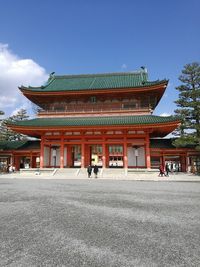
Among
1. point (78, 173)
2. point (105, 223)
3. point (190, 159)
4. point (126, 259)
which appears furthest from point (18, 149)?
point (126, 259)

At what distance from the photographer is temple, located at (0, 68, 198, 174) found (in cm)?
2781

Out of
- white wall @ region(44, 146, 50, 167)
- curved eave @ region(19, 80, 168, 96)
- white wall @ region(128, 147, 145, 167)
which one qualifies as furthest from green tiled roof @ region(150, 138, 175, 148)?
white wall @ region(44, 146, 50, 167)

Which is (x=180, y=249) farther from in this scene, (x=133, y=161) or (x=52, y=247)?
(x=133, y=161)

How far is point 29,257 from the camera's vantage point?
421 centimetres

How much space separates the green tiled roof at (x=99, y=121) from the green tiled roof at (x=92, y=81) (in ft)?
16.3

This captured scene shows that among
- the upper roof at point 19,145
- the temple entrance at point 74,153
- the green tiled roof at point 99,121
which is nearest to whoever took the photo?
the green tiled roof at point 99,121

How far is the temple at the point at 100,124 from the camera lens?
91.2 ft

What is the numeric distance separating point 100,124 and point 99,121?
1.36m

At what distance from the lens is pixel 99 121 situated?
92.8ft

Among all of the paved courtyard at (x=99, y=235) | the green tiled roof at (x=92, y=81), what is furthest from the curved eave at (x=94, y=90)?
the paved courtyard at (x=99, y=235)

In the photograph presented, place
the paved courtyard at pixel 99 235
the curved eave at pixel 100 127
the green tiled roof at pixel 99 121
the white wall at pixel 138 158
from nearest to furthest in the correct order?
1. the paved courtyard at pixel 99 235
2. the curved eave at pixel 100 127
3. the green tiled roof at pixel 99 121
4. the white wall at pixel 138 158

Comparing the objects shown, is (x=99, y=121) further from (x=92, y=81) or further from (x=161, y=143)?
(x=92, y=81)

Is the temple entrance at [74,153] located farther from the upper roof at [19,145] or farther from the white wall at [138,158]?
the white wall at [138,158]

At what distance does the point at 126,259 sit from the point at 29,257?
185 cm
